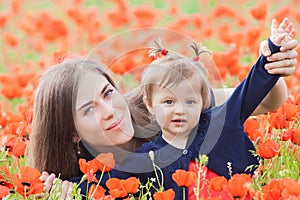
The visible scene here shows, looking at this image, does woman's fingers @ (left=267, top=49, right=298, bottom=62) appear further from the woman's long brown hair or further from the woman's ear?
the woman's ear

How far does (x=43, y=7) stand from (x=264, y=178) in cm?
539

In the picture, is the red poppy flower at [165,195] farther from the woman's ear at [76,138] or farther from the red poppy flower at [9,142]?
the red poppy flower at [9,142]

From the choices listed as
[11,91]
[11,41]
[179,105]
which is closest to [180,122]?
[179,105]

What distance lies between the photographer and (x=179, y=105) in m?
2.63

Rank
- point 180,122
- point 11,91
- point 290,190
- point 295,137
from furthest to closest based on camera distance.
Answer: point 11,91, point 295,137, point 180,122, point 290,190

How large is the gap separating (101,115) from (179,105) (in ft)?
0.84

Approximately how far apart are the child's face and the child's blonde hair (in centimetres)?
2

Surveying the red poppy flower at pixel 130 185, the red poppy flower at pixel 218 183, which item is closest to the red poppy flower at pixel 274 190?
the red poppy flower at pixel 218 183

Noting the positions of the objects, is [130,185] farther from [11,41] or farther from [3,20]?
[3,20]

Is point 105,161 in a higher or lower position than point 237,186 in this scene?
higher

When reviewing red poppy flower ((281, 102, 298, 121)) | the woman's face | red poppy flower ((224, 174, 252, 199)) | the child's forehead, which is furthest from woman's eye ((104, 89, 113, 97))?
red poppy flower ((224, 174, 252, 199))

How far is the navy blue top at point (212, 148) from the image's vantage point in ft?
8.79

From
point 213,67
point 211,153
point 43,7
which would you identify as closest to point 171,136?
point 211,153

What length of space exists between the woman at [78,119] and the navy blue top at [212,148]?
10cm
